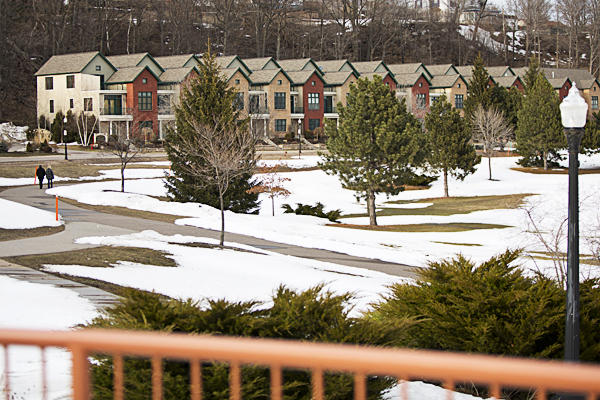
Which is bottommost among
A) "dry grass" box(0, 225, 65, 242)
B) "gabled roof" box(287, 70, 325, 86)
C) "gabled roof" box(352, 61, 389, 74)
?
"dry grass" box(0, 225, 65, 242)

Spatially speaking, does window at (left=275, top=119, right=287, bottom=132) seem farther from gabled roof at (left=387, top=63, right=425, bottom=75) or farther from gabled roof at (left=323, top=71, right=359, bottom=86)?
gabled roof at (left=387, top=63, right=425, bottom=75)

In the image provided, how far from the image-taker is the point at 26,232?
24.2 m

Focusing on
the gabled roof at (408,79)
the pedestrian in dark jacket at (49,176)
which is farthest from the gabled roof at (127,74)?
the gabled roof at (408,79)

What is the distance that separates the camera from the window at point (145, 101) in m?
70.4

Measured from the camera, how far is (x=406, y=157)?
114 feet

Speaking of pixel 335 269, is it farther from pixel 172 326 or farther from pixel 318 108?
pixel 318 108

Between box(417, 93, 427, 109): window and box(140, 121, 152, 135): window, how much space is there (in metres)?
35.3

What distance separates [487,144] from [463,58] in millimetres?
65032

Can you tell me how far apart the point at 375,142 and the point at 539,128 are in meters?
36.4

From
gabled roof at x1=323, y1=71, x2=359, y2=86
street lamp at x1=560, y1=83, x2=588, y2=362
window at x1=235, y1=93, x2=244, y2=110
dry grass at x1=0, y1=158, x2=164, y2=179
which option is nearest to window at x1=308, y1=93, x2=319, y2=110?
gabled roof at x1=323, y1=71, x2=359, y2=86

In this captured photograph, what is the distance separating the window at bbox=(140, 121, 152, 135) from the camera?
2653 inches

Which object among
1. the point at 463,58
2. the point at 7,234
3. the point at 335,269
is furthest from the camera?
the point at 463,58

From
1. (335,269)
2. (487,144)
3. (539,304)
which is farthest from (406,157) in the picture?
(487,144)

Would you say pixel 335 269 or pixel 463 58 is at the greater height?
pixel 463 58
